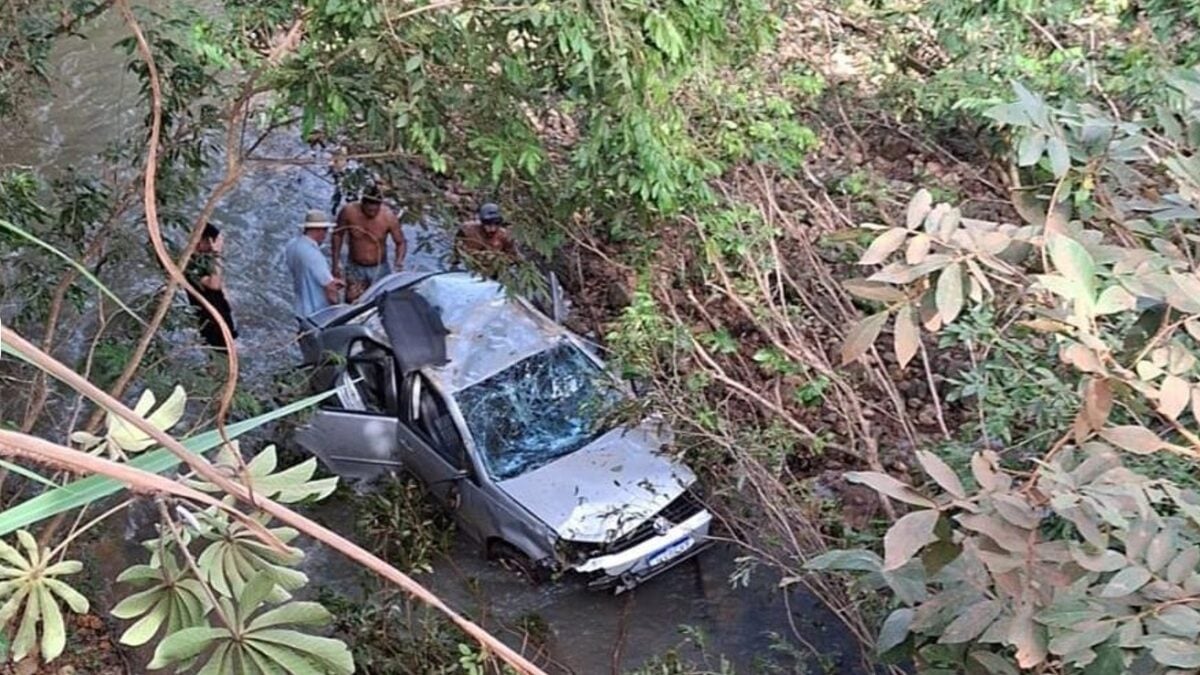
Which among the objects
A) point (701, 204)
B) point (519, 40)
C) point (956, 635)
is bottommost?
point (701, 204)

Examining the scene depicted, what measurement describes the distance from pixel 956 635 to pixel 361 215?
715cm

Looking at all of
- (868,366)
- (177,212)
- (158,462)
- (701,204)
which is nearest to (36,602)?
(158,462)

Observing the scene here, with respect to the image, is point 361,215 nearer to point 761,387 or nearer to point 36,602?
point 761,387

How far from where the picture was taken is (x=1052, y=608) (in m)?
1.96

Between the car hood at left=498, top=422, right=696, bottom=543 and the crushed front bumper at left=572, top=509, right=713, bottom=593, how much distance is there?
0.15 m

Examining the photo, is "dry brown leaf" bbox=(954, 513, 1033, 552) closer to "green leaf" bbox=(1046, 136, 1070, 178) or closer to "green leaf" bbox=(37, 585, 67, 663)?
"green leaf" bbox=(1046, 136, 1070, 178)

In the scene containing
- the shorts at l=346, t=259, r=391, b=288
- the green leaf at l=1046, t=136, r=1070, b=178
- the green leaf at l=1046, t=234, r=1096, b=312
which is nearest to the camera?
the green leaf at l=1046, t=234, r=1096, b=312

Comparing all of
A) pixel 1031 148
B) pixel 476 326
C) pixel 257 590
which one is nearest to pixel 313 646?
pixel 257 590

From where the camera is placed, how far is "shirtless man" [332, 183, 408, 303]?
857 centimetres

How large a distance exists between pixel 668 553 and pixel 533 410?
1.30 m

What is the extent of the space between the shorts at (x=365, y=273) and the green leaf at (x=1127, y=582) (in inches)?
297

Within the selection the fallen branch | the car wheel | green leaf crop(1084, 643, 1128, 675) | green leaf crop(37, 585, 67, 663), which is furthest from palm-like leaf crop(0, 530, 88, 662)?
the car wheel

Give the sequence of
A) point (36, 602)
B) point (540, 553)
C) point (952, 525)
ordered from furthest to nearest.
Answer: point (540, 553) < point (952, 525) < point (36, 602)

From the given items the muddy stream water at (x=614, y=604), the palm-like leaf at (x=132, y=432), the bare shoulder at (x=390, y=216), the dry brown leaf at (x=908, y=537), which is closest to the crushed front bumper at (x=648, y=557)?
the muddy stream water at (x=614, y=604)
